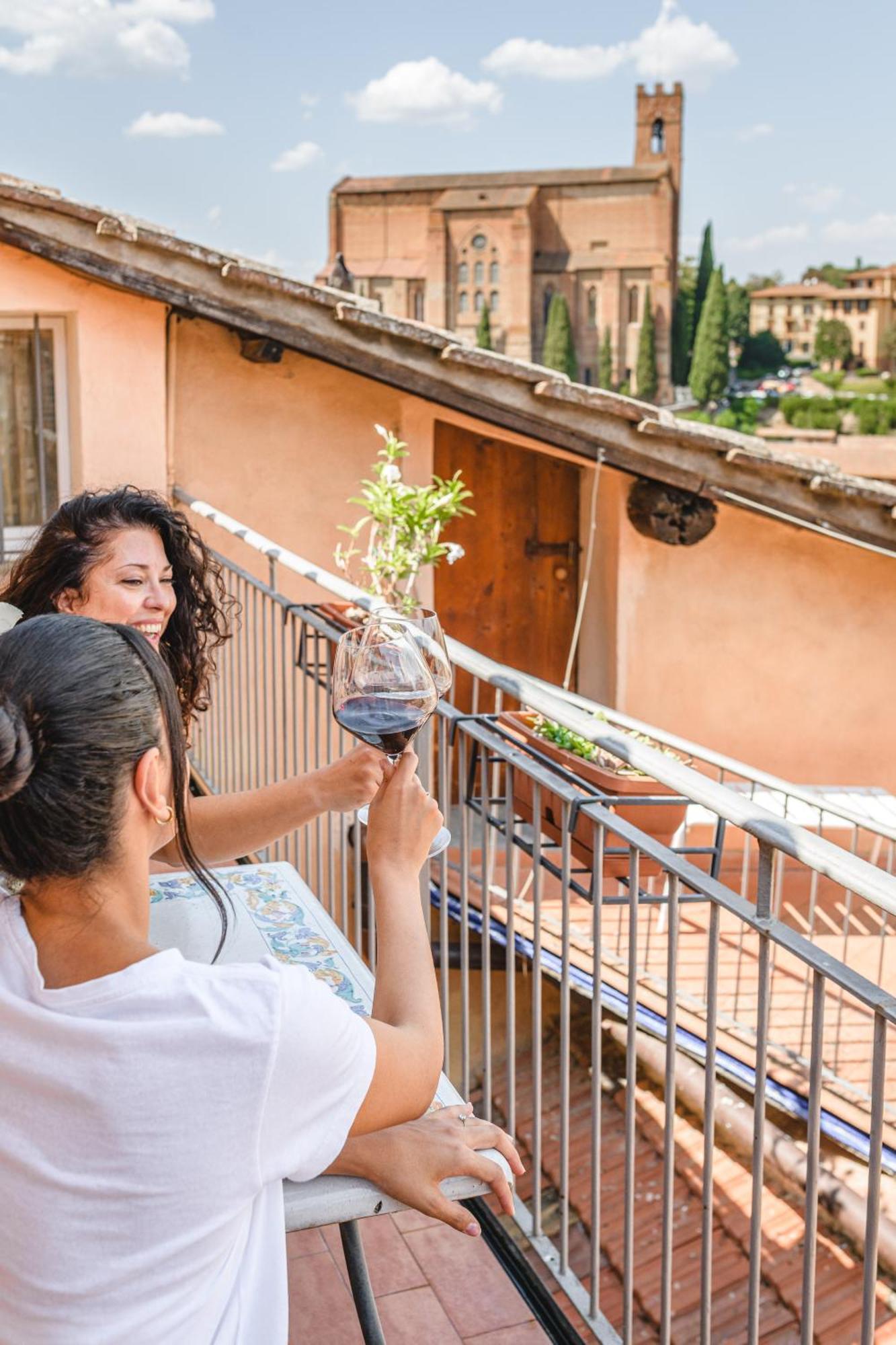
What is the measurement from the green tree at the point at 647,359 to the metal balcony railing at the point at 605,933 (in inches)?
2363

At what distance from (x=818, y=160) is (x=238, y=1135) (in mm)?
122212

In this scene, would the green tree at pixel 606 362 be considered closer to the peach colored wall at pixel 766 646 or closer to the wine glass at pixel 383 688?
the peach colored wall at pixel 766 646

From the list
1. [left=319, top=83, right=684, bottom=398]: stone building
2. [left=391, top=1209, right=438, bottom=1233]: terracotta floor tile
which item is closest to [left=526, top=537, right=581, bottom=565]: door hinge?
[left=391, top=1209, right=438, bottom=1233]: terracotta floor tile

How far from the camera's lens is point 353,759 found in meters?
1.77

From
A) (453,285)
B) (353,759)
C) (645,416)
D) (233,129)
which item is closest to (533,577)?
(645,416)

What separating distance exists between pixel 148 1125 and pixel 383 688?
624mm

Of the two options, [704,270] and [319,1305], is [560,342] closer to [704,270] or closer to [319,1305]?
[704,270]

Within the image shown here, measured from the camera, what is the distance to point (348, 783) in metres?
1.75

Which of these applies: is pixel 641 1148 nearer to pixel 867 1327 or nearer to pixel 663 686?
pixel 663 686

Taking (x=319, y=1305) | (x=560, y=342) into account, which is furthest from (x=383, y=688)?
(x=560, y=342)

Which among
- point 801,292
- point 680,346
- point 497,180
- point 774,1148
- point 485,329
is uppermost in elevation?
point 497,180

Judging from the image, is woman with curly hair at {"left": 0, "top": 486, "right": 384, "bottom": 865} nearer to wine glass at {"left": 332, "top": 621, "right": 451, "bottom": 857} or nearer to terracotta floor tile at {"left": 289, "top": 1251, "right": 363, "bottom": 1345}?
wine glass at {"left": 332, "top": 621, "right": 451, "bottom": 857}

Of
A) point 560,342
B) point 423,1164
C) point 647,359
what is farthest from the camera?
point 647,359

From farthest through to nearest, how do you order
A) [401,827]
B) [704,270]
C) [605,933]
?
[704,270] < [605,933] < [401,827]
